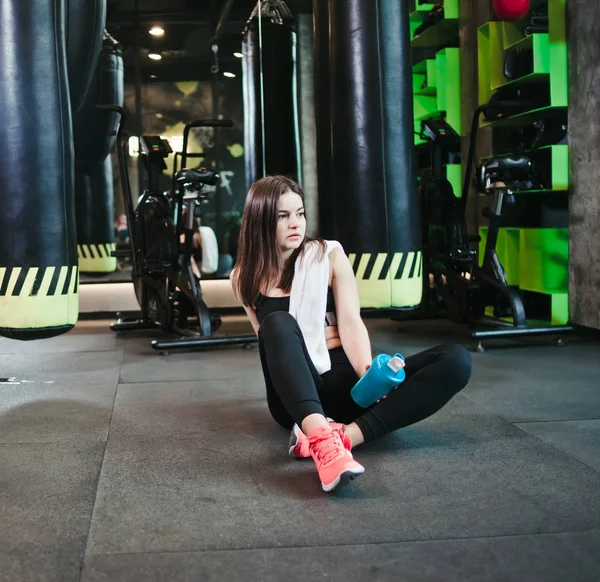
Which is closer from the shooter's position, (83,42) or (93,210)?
(83,42)

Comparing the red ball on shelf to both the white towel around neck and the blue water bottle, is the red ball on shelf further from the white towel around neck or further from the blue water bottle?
the blue water bottle

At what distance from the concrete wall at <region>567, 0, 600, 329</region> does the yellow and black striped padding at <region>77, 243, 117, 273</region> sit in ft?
9.33

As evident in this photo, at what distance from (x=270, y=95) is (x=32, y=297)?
95.3 inches

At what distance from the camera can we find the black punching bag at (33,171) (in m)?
3.28

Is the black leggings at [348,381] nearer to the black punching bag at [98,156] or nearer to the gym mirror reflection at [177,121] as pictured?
the gym mirror reflection at [177,121]

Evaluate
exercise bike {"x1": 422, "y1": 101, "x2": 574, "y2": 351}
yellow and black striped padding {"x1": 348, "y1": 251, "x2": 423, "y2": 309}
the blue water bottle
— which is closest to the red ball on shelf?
exercise bike {"x1": 422, "y1": 101, "x2": 574, "y2": 351}

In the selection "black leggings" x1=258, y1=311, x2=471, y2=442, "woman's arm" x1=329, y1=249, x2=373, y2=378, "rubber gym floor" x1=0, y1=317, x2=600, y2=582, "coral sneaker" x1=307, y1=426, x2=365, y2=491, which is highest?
"woman's arm" x1=329, y1=249, x2=373, y2=378

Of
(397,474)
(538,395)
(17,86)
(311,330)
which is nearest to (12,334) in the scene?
(17,86)

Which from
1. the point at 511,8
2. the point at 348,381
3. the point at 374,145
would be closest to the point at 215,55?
the point at 374,145

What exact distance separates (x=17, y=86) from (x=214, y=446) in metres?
1.68

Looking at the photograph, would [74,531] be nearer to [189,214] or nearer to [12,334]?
[12,334]

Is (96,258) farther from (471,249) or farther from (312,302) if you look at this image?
(312,302)

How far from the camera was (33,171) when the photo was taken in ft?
10.8

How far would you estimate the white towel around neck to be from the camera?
2.50 meters
